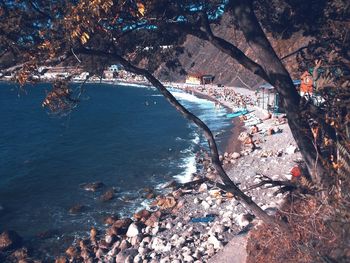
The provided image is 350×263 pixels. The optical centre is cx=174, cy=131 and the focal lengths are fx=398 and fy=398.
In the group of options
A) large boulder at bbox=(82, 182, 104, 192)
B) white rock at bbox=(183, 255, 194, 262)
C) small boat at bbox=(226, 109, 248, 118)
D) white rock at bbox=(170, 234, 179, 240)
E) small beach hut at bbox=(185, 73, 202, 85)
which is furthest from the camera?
small beach hut at bbox=(185, 73, 202, 85)

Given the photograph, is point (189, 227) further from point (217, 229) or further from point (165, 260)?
point (165, 260)

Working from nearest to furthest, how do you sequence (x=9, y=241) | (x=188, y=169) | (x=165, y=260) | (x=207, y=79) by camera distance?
(x=165, y=260) → (x=9, y=241) → (x=188, y=169) → (x=207, y=79)

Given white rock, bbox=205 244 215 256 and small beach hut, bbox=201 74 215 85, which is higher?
small beach hut, bbox=201 74 215 85

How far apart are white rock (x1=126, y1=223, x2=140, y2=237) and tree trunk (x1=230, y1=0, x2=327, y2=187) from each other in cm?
1011

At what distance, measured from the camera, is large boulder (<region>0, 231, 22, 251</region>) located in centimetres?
1606

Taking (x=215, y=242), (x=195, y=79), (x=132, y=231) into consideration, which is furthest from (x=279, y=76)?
(x=195, y=79)

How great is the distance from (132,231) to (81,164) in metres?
15.7

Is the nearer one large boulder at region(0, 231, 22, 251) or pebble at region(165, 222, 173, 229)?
pebble at region(165, 222, 173, 229)

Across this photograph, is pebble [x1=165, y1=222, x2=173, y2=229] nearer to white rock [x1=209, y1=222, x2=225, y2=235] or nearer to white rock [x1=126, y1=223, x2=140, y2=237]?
white rock [x1=126, y1=223, x2=140, y2=237]

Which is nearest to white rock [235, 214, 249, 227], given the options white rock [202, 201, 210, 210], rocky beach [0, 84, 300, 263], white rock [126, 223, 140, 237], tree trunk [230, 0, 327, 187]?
rocky beach [0, 84, 300, 263]

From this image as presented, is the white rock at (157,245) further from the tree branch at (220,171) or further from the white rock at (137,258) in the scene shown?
the tree branch at (220,171)

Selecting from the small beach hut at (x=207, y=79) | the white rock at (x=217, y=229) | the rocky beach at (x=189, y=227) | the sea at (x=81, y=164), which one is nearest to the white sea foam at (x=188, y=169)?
the sea at (x=81, y=164)

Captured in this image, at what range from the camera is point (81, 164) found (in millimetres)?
29812

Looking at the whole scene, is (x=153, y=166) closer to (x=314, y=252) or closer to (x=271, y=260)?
(x=271, y=260)
